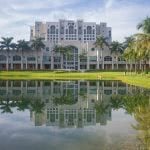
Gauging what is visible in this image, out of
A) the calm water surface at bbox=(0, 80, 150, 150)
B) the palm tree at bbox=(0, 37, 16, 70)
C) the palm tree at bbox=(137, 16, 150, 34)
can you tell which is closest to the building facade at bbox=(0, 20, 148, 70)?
the palm tree at bbox=(0, 37, 16, 70)

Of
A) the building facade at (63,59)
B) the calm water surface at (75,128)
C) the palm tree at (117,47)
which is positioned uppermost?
the palm tree at (117,47)

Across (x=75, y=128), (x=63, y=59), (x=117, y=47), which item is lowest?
(x=75, y=128)

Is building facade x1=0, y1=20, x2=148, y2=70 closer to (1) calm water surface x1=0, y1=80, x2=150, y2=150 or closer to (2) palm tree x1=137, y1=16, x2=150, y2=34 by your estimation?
(2) palm tree x1=137, y1=16, x2=150, y2=34

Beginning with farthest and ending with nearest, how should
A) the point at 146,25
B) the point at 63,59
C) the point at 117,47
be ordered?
the point at 63,59 < the point at 117,47 < the point at 146,25

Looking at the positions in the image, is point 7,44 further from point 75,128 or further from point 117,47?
point 75,128

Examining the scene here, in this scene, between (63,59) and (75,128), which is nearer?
(75,128)

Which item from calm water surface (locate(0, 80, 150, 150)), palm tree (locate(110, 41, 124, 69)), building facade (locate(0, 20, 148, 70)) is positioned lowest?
calm water surface (locate(0, 80, 150, 150))

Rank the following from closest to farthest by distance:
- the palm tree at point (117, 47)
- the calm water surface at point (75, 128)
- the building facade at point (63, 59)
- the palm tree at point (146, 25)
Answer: the calm water surface at point (75, 128) → the palm tree at point (146, 25) → the palm tree at point (117, 47) → the building facade at point (63, 59)

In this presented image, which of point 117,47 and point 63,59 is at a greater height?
point 117,47

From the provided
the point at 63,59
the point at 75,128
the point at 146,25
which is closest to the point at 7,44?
the point at 63,59

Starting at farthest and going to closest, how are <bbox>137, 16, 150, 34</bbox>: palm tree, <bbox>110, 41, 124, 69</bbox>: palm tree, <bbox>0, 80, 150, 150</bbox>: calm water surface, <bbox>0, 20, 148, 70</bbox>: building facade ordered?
1. <bbox>0, 20, 148, 70</bbox>: building facade
2. <bbox>110, 41, 124, 69</bbox>: palm tree
3. <bbox>137, 16, 150, 34</bbox>: palm tree
4. <bbox>0, 80, 150, 150</bbox>: calm water surface

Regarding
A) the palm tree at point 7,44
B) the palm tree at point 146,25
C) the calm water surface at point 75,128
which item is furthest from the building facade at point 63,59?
the calm water surface at point 75,128

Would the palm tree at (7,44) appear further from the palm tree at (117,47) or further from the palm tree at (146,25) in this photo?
the palm tree at (146,25)

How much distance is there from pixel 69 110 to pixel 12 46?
122738 millimetres
